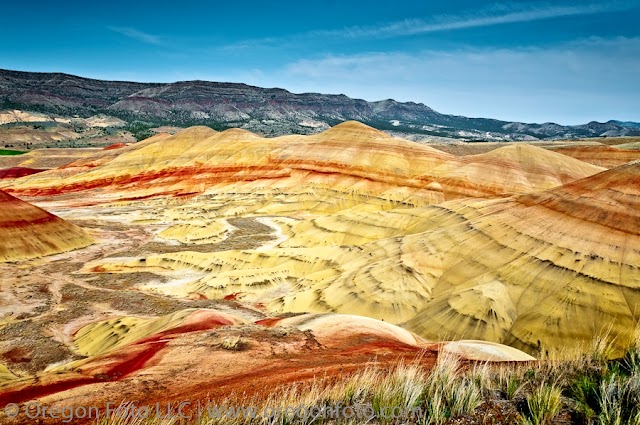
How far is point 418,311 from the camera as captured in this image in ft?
105

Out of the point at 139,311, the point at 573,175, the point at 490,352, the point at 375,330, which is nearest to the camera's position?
the point at 490,352

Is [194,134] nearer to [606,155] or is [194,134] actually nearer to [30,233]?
[30,233]

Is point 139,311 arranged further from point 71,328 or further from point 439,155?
point 439,155

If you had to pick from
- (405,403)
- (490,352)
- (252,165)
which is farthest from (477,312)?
(252,165)

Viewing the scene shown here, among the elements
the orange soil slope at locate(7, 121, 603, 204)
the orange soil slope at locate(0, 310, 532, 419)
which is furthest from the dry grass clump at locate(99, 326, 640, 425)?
the orange soil slope at locate(7, 121, 603, 204)

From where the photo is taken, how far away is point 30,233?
5459 centimetres

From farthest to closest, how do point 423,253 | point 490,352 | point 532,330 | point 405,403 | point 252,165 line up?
point 252,165
point 423,253
point 532,330
point 490,352
point 405,403

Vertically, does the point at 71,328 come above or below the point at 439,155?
below

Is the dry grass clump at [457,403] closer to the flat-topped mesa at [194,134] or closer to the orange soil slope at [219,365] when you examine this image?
the orange soil slope at [219,365]

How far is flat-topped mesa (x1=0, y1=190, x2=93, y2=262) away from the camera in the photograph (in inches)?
2010

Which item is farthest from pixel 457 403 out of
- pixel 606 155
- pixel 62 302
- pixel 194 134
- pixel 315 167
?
pixel 194 134

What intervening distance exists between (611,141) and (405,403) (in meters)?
212

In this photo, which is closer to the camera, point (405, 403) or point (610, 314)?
point (405, 403)

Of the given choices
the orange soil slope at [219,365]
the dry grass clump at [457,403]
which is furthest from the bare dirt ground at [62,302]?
the dry grass clump at [457,403]
